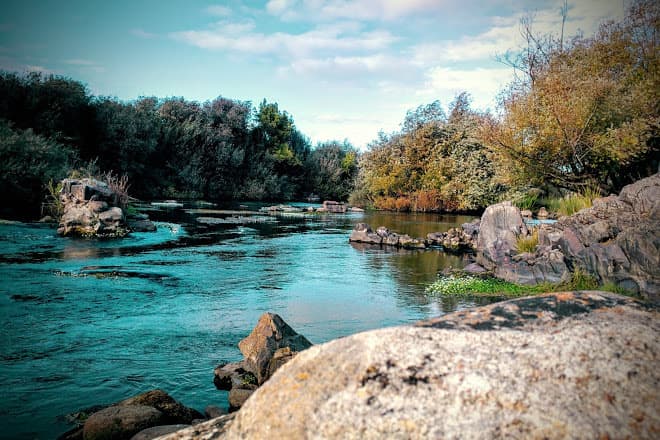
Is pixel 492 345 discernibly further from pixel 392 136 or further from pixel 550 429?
pixel 392 136

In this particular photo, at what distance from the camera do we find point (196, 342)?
29.2 feet

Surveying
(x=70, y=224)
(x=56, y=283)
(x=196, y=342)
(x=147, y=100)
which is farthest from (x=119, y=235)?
(x=147, y=100)

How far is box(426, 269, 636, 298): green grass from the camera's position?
12766 mm

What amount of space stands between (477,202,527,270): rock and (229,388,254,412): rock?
12841 mm

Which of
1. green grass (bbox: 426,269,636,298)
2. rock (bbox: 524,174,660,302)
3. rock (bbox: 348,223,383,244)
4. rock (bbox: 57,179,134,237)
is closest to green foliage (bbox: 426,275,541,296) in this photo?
green grass (bbox: 426,269,636,298)

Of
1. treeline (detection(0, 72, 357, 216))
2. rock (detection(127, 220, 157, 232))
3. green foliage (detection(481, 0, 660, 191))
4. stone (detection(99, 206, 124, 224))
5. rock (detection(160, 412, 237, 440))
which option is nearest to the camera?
rock (detection(160, 412, 237, 440))

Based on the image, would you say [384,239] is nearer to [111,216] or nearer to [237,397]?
[111,216]

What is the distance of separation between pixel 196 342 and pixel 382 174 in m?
46.9

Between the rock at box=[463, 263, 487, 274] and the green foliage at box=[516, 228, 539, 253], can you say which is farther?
the green foliage at box=[516, 228, 539, 253]

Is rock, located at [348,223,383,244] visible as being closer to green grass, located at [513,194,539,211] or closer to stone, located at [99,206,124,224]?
stone, located at [99,206,124,224]

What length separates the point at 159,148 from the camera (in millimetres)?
62094

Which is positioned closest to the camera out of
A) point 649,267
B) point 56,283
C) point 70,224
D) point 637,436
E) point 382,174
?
point 637,436

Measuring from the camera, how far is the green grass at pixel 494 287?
12.8 metres

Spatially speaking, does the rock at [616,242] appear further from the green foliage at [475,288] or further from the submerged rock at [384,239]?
the submerged rock at [384,239]
